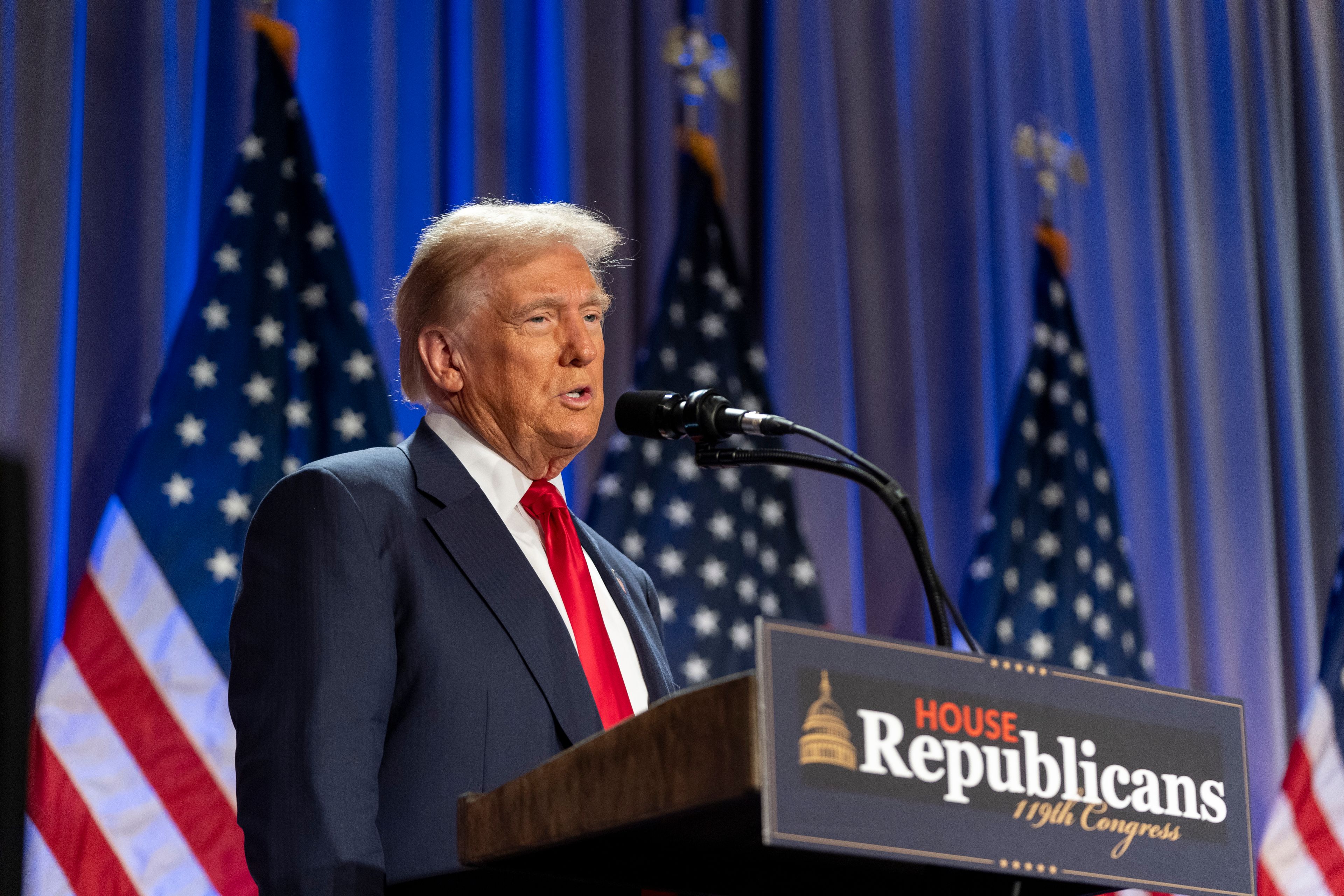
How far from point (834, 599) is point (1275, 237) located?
7.27ft

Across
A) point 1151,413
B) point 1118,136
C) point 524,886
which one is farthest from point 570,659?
point 1118,136

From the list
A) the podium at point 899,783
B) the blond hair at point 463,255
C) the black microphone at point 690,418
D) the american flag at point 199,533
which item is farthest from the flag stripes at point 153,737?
the podium at point 899,783

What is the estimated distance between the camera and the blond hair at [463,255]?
1896 mm

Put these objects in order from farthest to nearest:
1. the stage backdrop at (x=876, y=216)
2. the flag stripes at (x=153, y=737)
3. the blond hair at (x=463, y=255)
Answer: the stage backdrop at (x=876, y=216), the flag stripes at (x=153, y=737), the blond hair at (x=463, y=255)

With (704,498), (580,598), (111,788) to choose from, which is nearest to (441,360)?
(580,598)

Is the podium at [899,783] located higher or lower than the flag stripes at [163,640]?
lower

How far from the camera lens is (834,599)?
3729 mm

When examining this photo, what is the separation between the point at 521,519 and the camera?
1.77 m

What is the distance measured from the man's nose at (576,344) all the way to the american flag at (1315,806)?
3080mm

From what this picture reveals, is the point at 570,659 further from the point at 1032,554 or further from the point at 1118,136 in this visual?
the point at 1118,136

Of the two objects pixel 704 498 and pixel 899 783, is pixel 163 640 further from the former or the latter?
pixel 899 783

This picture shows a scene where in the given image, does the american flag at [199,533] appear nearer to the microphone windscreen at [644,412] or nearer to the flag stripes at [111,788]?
the flag stripes at [111,788]

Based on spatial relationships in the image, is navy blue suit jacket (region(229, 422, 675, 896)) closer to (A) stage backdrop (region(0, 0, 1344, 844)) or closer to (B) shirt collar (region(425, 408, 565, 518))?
Result: (B) shirt collar (region(425, 408, 565, 518))

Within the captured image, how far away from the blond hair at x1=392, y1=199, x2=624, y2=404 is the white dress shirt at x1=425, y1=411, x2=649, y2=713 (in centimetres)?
15
